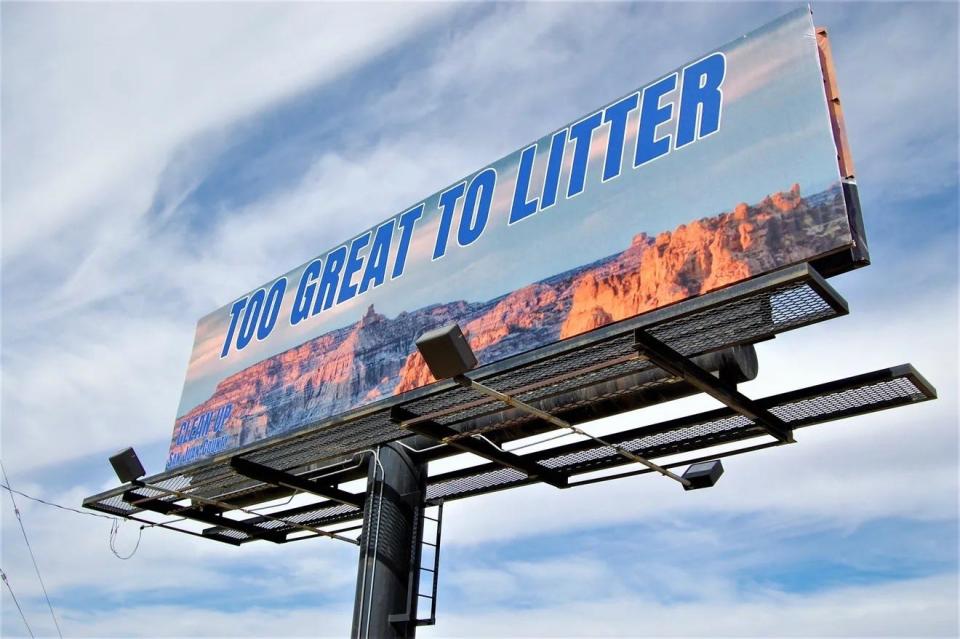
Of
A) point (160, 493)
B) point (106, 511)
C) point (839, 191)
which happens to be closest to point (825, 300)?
point (839, 191)

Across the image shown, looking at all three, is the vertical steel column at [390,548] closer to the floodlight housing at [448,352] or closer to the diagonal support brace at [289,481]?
the diagonal support brace at [289,481]

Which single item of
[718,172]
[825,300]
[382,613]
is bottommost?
[382,613]

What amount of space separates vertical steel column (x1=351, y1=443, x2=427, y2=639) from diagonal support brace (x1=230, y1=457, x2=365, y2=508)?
3.08ft

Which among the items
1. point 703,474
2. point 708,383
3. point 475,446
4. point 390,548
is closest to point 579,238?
point 708,383

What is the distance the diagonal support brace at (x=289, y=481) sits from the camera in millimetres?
12320

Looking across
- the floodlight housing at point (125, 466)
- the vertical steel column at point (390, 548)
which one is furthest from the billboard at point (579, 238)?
the floodlight housing at point (125, 466)

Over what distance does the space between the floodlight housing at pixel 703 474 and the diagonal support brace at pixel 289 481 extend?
5.32 m

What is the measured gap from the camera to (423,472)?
41.4ft

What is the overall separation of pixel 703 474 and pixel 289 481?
5.93m

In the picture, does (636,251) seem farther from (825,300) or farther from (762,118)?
(825,300)

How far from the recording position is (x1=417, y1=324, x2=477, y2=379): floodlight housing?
26.1ft

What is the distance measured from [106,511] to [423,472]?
5641mm

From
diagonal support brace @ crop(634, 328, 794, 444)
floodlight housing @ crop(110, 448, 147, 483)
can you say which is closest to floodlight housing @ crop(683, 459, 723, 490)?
diagonal support brace @ crop(634, 328, 794, 444)

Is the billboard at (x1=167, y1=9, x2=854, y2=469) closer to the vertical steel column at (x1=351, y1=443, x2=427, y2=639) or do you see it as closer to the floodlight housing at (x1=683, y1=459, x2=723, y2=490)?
the vertical steel column at (x1=351, y1=443, x2=427, y2=639)
